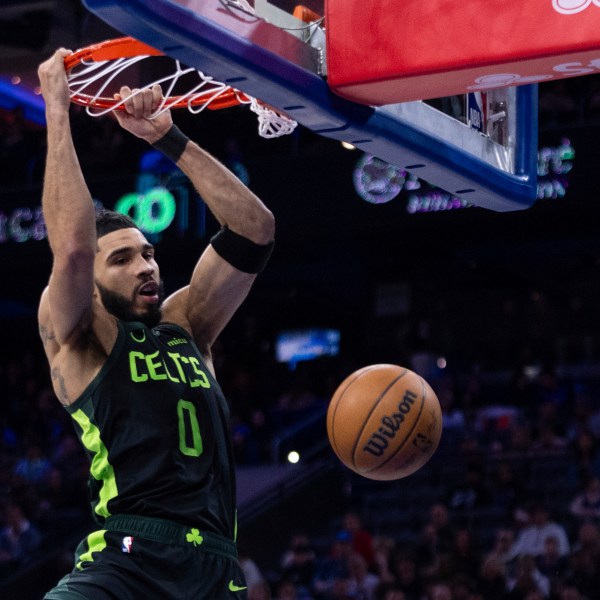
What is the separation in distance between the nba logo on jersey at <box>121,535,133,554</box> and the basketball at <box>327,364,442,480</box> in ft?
5.09

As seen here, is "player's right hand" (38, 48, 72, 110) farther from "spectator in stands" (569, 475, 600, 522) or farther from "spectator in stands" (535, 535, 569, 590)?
"spectator in stands" (569, 475, 600, 522)

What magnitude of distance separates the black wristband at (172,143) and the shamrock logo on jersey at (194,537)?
129cm

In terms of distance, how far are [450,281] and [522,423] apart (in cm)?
609

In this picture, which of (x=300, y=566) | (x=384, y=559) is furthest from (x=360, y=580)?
(x=300, y=566)

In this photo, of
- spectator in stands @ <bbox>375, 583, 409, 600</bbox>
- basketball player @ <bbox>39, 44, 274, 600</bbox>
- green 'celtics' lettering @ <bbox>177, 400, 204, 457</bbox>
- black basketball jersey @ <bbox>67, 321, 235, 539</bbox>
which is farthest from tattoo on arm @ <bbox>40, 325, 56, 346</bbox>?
spectator in stands @ <bbox>375, 583, 409, 600</bbox>

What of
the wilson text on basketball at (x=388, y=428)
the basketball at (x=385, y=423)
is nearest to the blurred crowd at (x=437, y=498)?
the basketball at (x=385, y=423)

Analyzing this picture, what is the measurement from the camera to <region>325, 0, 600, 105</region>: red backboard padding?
11.7 ft

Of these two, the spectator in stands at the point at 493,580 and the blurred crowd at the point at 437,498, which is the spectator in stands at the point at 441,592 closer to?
the blurred crowd at the point at 437,498

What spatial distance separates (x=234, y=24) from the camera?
11.8 feet

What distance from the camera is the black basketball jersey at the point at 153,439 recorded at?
3674 mm

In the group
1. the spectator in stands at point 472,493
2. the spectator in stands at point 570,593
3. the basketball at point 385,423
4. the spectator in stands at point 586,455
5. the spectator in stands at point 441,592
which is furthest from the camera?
the spectator in stands at point 472,493

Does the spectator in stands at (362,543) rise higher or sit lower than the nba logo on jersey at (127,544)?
lower

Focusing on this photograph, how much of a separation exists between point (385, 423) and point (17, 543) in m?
9.45

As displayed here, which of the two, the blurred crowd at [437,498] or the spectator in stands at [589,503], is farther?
the spectator in stands at [589,503]
